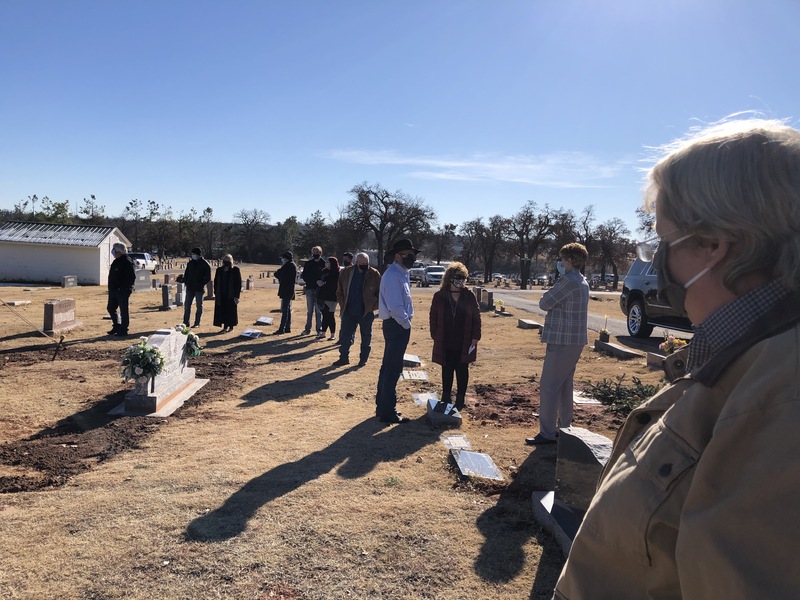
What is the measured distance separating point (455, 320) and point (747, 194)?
5.29m

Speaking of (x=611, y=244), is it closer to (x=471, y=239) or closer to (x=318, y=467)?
(x=471, y=239)

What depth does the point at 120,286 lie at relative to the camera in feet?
37.7

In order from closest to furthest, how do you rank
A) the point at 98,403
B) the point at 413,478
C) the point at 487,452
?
1. the point at 413,478
2. the point at 487,452
3. the point at 98,403

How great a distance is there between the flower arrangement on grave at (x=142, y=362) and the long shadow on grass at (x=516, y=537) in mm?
4141

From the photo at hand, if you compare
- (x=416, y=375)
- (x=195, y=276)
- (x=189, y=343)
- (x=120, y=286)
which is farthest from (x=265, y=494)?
(x=195, y=276)

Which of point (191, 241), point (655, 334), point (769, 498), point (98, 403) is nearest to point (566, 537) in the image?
point (769, 498)

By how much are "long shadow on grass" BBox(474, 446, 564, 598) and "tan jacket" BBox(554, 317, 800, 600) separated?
92.6 inches

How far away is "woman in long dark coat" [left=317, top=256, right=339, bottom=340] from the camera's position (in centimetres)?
1131

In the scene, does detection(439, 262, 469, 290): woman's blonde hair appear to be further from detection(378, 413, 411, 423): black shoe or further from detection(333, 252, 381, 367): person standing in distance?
detection(333, 252, 381, 367): person standing in distance

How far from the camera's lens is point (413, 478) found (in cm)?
465

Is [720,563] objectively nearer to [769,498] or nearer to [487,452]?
[769,498]

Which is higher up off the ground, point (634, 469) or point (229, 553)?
point (634, 469)

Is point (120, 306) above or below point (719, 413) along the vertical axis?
below

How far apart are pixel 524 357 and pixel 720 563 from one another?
10.0 m
